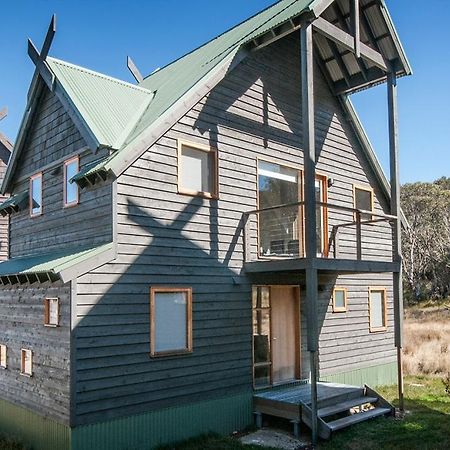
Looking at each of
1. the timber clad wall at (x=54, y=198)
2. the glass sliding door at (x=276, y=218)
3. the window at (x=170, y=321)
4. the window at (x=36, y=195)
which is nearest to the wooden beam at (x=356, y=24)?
the glass sliding door at (x=276, y=218)

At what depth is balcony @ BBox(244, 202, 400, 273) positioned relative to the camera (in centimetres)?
1041

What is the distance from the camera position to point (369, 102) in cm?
1633

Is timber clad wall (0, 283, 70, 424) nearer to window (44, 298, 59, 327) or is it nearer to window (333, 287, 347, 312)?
window (44, 298, 59, 327)

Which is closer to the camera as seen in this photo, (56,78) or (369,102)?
(56,78)

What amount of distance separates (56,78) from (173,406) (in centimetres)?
691

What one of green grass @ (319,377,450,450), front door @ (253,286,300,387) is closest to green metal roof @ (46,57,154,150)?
front door @ (253,286,300,387)

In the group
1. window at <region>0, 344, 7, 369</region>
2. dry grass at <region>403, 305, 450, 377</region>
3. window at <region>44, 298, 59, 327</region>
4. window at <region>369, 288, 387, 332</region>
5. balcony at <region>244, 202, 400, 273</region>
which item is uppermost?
balcony at <region>244, 202, 400, 273</region>

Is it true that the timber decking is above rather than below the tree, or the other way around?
below

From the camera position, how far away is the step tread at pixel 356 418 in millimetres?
9875

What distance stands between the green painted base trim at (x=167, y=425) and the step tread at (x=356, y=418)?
72.4 inches

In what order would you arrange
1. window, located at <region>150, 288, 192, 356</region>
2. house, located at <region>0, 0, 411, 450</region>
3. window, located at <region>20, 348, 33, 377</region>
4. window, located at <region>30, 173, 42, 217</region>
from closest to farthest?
house, located at <region>0, 0, 411, 450</region>
window, located at <region>150, 288, 192, 356</region>
window, located at <region>20, 348, 33, 377</region>
window, located at <region>30, 173, 42, 217</region>

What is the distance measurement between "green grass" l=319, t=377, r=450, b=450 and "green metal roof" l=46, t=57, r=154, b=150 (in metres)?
6.92

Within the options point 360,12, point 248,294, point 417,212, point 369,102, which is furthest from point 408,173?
point 248,294

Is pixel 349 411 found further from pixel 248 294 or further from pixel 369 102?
pixel 369 102
